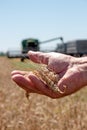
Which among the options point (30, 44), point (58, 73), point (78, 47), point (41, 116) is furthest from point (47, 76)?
point (78, 47)

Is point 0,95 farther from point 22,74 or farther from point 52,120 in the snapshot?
point 22,74

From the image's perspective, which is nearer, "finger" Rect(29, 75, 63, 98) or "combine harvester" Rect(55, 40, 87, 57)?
"finger" Rect(29, 75, 63, 98)

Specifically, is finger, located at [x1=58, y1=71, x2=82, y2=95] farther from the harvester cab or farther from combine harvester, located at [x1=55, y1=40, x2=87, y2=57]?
combine harvester, located at [x1=55, y1=40, x2=87, y2=57]

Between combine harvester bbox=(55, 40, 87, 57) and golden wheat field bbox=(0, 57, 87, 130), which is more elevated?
golden wheat field bbox=(0, 57, 87, 130)

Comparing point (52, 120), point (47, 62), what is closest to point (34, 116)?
point (52, 120)

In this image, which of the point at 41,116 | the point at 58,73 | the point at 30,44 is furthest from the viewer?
the point at 30,44

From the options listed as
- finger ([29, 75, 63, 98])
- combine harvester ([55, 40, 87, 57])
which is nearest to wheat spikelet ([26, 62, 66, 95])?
finger ([29, 75, 63, 98])

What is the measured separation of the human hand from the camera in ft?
10.8

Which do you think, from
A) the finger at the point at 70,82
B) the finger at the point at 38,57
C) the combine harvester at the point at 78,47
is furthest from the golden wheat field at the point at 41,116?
the combine harvester at the point at 78,47

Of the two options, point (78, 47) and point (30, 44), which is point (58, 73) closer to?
point (30, 44)

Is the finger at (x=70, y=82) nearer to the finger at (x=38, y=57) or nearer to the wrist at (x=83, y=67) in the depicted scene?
the wrist at (x=83, y=67)

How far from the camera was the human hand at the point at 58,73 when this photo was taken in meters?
3.29

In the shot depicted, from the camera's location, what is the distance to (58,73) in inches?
146

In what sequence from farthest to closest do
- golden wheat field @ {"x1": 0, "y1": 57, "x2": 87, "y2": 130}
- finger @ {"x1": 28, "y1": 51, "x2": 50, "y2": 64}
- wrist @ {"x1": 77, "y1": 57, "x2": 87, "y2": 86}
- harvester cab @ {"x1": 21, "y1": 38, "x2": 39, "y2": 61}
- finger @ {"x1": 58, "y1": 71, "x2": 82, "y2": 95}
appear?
harvester cab @ {"x1": 21, "y1": 38, "x2": 39, "y2": 61}
golden wheat field @ {"x1": 0, "y1": 57, "x2": 87, "y2": 130}
finger @ {"x1": 28, "y1": 51, "x2": 50, "y2": 64}
wrist @ {"x1": 77, "y1": 57, "x2": 87, "y2": 86}
finger @ {"x1": 58, "y1": 71, "x2": 82, "y2": 95}
